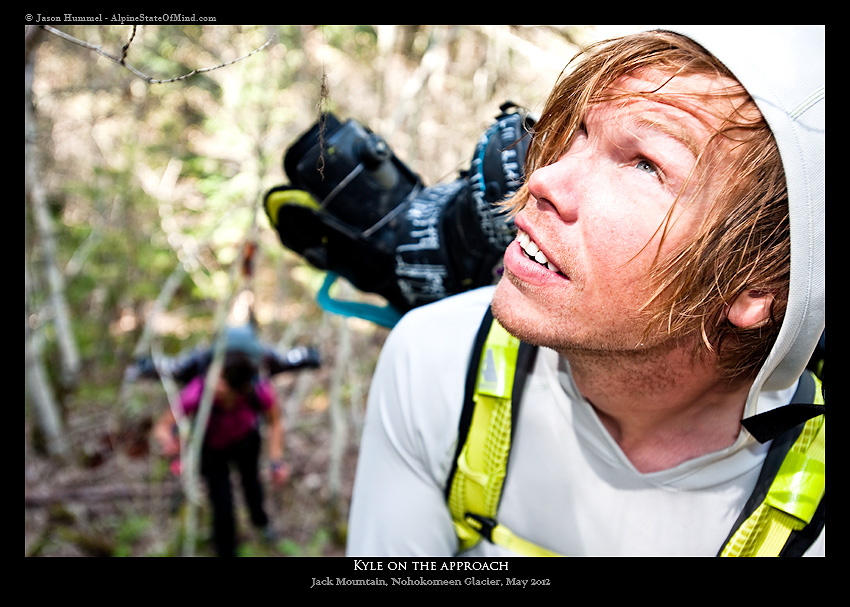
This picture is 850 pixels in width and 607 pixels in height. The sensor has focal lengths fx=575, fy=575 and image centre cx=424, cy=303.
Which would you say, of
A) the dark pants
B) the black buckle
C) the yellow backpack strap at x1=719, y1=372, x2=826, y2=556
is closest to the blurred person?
the dark pants

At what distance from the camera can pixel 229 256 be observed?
534 centimetres

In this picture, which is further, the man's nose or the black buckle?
the black buckle

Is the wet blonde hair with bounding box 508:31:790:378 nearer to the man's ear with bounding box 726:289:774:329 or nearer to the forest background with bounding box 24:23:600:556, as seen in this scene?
the man's ear with bounding box 726:289:774:329

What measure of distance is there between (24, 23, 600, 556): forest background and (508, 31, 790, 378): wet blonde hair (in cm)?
221

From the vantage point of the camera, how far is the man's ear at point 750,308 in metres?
1.25

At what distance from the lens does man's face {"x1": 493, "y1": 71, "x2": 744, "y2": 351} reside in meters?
1.14

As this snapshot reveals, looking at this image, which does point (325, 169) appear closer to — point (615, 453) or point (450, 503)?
point (450, 503)

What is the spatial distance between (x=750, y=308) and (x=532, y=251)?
1.61 feet

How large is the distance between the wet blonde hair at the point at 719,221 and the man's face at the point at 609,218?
21 millimetres

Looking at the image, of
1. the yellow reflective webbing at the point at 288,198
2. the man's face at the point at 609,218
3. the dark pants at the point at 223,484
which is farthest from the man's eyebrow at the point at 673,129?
the dark pants at the point at 223,484

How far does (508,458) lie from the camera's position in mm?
1507

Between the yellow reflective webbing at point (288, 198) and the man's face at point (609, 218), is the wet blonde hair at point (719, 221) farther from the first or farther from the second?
the yellow reflective webbing at point (288, 198)
